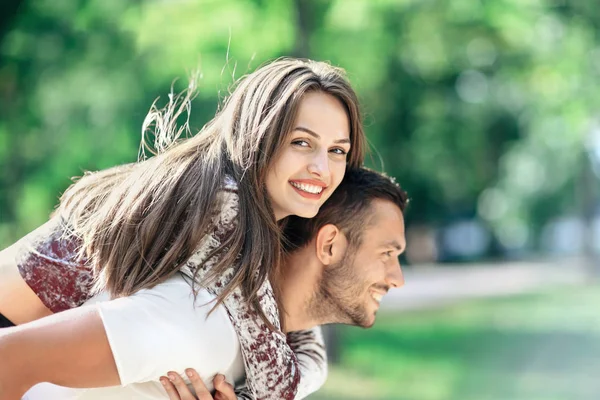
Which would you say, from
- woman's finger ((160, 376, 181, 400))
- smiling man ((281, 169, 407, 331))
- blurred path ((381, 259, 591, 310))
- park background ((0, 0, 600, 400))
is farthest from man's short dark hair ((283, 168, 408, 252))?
blurred path ((381, 259, 591, 310))

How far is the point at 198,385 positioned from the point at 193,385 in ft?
0.06

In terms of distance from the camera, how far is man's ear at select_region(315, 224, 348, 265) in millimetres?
2742

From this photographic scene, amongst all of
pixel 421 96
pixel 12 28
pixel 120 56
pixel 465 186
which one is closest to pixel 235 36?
pixel 120 56

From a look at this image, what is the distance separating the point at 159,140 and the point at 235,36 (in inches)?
224

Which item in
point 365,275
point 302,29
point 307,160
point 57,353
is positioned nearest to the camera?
point 57,353

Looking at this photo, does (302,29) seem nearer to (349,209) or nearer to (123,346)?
(349,209)

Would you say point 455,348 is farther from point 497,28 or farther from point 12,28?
point 12,28

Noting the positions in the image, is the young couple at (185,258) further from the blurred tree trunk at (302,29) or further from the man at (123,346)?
the blurred tree trunk at (302,29)

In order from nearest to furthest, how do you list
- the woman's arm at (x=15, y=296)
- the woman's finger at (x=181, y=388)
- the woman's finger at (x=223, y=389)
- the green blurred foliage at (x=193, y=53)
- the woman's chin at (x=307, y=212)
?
the woman's finger at (x=181, y=388) < the woman's finger at (x=223, y=389) < the woman's arm at (x=15, y=296) < the woman's chin at (x=307, y=212) < the green blurred foliage at (x=193, y=53)

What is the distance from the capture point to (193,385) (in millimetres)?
2145

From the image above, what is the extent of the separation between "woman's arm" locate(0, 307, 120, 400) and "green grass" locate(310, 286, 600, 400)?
629 cm

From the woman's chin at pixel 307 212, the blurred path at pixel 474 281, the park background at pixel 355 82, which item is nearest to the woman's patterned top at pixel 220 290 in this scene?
the woman's chin at pixel 307 212

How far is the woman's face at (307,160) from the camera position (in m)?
2.37

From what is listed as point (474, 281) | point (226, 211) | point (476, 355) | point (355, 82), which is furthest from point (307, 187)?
point (474, 281)
